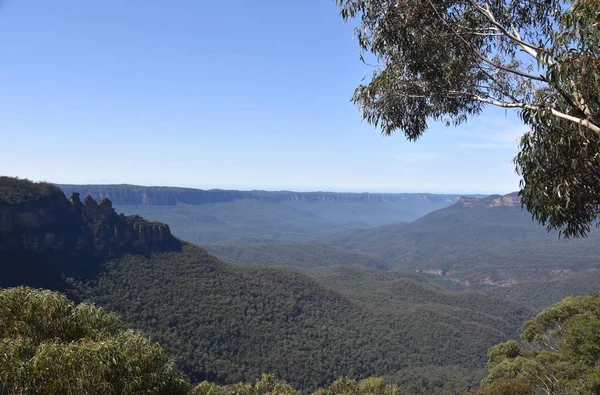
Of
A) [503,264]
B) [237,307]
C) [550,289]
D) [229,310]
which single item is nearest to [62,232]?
[229,310]

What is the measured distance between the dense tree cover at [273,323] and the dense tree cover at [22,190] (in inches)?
581

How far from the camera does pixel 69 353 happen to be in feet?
17.9

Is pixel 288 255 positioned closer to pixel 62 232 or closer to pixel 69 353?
pixel 62 232

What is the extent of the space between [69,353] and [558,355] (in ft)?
62.1

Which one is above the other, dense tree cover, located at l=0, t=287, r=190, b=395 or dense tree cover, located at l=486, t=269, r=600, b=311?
dense tree cover, located at l=0, t=287, r=190, b=395

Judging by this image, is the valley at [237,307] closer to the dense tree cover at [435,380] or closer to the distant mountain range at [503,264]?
the dense tree cover at [435,380]

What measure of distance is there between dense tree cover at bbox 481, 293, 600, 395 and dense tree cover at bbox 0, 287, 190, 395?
1255 cm

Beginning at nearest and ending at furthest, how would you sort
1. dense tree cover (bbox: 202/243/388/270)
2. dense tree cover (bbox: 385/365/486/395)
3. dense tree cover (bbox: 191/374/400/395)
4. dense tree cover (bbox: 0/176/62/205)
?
dense tree cover (bbox: 191/374/400/395)
dense tree cover (bbox: 385/365/486/395)
dense tree cover (bbox: 0/176/62/205)
dense tree cover (bbox: 202/243/388/270)

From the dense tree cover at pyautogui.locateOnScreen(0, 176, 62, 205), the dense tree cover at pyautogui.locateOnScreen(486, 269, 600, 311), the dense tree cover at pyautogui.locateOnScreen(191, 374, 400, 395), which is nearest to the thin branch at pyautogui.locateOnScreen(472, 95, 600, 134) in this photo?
the dense tree cover at pyautogui.locateOnScreen(191, 374, 400, 395)

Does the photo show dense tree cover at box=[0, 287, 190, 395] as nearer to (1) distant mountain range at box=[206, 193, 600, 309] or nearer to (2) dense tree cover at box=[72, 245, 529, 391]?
(2) dense tree cover at box=[72, 245, 529, 391]

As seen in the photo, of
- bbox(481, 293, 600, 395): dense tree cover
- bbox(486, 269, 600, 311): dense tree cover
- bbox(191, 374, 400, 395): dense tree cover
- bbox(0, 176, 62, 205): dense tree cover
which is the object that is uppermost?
bbox(0, 176, 62, 205): dense tree cover

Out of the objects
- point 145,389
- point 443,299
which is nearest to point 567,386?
point 145,389

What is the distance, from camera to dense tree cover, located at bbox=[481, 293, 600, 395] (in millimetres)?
13117

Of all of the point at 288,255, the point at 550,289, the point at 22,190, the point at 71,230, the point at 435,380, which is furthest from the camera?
the point at 288,255
